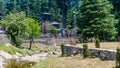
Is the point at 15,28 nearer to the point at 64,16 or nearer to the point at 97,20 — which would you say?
the point at 97,20

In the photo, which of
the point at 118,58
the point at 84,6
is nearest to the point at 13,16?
the point at 84,6

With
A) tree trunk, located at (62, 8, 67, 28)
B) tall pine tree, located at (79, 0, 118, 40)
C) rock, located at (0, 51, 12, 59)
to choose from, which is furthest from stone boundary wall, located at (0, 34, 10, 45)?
tree trunk, located at (62, 8, 67, 28)

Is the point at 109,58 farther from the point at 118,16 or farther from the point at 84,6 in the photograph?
the point at 118,16

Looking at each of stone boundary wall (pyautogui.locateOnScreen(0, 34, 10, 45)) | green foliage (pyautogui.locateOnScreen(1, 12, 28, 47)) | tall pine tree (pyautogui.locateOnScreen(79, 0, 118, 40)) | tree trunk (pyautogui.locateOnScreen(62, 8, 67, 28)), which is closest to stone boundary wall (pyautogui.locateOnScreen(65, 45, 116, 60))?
tall pine tree (pyautogui.locateOnScreen(79, 0, 118, 40))

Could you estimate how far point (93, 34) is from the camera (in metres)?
45.3

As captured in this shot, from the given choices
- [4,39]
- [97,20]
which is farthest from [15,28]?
[97,20]

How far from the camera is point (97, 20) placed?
4494 cm

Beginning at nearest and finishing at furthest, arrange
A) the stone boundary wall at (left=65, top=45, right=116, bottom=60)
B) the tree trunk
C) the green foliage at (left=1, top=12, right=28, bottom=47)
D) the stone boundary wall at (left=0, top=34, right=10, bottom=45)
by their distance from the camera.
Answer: the stone boundary wall at (left=65, top=45, right=116, bottom=60) → the stone boundary wall at (left=0, top=34, right=10, bottom=45) → the green foliage at (left=1, top=12, right=28, bottom=47) → the tree trunk

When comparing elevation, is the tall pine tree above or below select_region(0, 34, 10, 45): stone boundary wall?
above

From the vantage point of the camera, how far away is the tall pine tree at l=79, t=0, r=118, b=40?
147 feet

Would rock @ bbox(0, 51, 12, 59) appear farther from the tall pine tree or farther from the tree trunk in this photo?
the tree trunk

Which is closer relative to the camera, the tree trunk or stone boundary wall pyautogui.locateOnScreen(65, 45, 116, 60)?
stone boundary wall pyautogui.locateOnScreen(65, 45, 116, 60)

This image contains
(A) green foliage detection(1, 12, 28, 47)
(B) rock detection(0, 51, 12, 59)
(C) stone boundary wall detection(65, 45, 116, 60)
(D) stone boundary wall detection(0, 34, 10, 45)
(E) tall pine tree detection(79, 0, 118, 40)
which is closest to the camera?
(C) stone boundary wall detection(65, 45, 116, 60)

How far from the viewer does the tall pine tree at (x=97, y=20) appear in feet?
147
